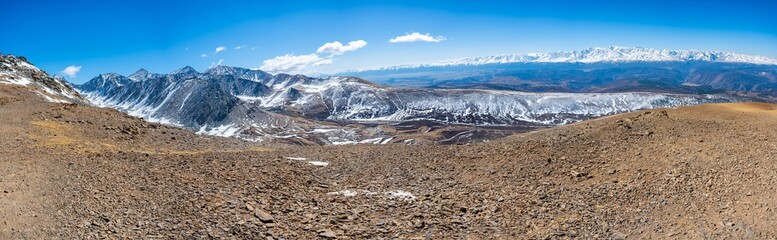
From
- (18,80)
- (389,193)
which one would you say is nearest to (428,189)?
(389,193)

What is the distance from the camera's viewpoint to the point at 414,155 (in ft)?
96.4

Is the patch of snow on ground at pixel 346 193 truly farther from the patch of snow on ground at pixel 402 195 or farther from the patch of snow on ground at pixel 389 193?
the patch of snow on ground at pixel 402 195

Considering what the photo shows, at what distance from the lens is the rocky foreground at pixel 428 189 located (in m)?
14.7

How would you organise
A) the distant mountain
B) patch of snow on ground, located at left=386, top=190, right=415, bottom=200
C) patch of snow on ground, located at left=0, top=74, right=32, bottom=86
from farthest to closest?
the distant mountain, patch of snow on ground, located at left=0, top=74, right=32, bottom=86, patch of snow on ground, located at left=386, top=190, right=415, bottom=200

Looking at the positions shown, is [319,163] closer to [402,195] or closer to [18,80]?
[402,195]

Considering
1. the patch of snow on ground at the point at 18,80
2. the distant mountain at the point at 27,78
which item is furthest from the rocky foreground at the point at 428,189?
the patch of snow on ground at the point at 18,80

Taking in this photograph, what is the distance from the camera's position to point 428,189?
69.6ft

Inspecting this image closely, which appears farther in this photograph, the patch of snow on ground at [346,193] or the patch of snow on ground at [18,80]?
the patch of snow on ground at [18,80]

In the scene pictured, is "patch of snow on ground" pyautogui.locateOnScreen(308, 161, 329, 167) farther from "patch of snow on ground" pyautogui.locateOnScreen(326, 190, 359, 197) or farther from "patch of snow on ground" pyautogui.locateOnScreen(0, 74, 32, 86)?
"patch of snow on ground" pyautogui.locateOnScreen(0, 74, 32, 86)

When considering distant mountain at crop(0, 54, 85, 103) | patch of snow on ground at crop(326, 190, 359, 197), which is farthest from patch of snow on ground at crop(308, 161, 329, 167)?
distant mountain at crop(0, 54, 85, 103)

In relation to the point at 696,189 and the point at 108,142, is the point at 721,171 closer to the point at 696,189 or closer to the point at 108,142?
the point at 696,189

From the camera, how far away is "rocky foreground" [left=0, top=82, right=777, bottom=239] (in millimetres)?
14672

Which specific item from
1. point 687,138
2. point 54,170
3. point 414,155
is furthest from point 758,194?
point 54,170

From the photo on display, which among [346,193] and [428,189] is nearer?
[346,193]
